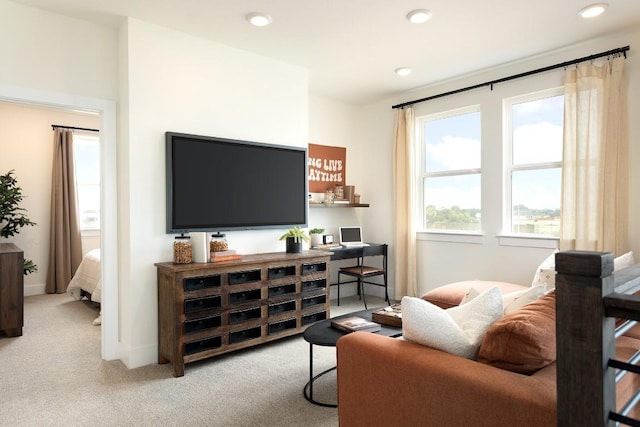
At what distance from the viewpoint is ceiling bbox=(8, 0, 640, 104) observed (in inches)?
115

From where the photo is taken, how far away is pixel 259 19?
10.2 ft

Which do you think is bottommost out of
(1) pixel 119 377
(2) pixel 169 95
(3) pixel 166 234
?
(1) pixel 119 377

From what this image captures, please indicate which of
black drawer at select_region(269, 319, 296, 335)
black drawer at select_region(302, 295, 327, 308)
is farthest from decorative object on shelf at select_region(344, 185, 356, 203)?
black drawer at select_region(269, 319, 296, 335)

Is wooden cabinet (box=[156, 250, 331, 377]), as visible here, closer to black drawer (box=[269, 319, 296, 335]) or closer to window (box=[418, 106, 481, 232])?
black drawer (box=[269, 319, 296, 335])

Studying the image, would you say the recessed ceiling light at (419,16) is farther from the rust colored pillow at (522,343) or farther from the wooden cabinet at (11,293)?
the wooden cabinet at (11,293)

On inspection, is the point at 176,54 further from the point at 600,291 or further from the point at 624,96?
the point at 624,96

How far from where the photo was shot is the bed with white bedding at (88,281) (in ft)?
15.1

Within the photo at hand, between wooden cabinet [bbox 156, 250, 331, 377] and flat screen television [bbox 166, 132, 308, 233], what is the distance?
0.40m

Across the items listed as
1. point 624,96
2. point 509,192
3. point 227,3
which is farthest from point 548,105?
point 227,3

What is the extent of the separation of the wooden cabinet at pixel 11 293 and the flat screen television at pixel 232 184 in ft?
5.88

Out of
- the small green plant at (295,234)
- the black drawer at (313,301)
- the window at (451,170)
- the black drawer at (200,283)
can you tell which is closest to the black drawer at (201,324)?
the black drawer at (200,283)

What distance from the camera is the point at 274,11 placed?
9.88 feet

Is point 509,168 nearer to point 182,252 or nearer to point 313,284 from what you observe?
point 313,284

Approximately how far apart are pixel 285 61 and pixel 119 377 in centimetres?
314
